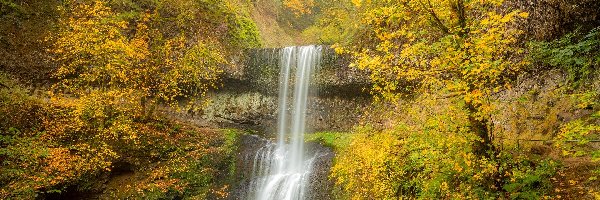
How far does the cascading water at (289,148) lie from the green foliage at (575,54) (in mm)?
7064

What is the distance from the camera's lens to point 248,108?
18.8m

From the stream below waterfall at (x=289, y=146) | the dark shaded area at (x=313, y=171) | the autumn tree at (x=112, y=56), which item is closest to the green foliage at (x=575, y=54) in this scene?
the dark shaded area at (x=313, y=171)

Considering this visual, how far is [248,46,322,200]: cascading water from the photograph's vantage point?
11.7 m

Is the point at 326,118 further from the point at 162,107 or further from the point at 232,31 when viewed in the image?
the point at 162,107

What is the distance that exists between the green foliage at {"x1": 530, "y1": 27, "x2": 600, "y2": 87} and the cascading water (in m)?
7.06

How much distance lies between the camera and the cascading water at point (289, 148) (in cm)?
1167

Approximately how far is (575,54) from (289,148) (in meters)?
10.2

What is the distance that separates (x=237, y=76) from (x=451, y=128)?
13913mm

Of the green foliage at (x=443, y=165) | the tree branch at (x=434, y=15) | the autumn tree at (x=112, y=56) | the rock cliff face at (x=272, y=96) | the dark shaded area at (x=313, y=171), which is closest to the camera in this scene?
the tree branch at (x=434, y=15)

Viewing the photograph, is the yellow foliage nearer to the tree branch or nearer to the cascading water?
the cascading water

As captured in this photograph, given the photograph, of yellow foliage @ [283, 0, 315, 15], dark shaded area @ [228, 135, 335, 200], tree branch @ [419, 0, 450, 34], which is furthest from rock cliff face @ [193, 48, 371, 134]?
yellow foliage @ [283, 0, 315, 15]

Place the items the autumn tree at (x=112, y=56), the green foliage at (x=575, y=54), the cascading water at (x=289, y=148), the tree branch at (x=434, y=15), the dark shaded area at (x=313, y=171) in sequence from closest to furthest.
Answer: the tree branch at (x=434, y=15) → the green foliage at (x=575, y=54) → the dark shaded area at (x=313, y=171) → the autumn tree at (x=112, y=56) → the cascading water at (x=289, y=148)

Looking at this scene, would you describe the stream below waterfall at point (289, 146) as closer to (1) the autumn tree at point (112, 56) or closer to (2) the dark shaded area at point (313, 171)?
(2) the dark shaded area at point (313, 171)

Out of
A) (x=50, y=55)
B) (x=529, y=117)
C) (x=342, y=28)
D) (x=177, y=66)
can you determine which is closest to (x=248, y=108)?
(x=177, y=66)
